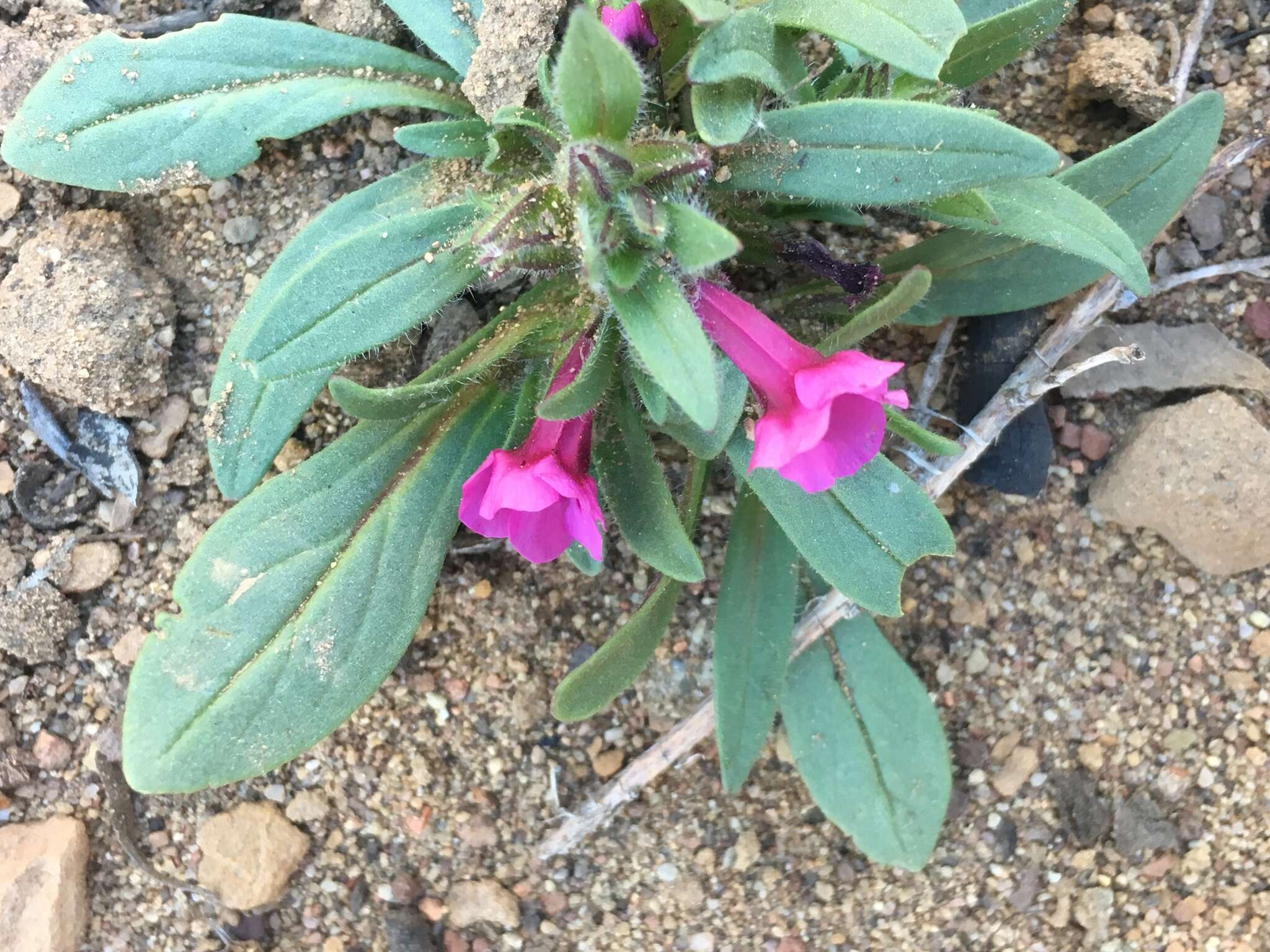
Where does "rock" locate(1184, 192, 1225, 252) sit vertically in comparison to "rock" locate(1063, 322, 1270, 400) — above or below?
above

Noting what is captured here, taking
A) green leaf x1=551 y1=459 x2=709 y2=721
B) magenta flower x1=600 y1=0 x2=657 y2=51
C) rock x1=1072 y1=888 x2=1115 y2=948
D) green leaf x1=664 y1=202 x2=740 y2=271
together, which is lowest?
rock x1=1072 y1=888 x2=1115 y2=948

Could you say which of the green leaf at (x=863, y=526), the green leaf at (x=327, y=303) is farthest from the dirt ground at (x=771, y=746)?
the green leaf at (x=863, y=526)

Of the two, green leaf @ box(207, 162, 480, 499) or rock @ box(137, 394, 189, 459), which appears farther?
rock @ box(137, 394, 189, 459)

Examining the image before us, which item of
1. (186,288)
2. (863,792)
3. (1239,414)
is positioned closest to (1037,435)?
(1239,414)

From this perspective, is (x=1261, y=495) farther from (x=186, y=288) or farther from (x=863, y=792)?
(x=186, y=288)

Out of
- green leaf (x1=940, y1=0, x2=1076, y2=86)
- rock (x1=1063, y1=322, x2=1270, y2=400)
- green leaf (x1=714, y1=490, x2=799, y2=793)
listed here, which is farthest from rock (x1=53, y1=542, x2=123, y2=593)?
rock (x1=1063, y1=322, x2=1270, y2=400)

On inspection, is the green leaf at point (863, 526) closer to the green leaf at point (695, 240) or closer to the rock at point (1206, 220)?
the green leaf at point (695, 240)

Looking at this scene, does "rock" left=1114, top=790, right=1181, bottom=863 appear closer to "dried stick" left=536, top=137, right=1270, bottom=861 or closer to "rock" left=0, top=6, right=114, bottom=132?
"dried stick" left=536, top=137, right=1270, bottom=861
